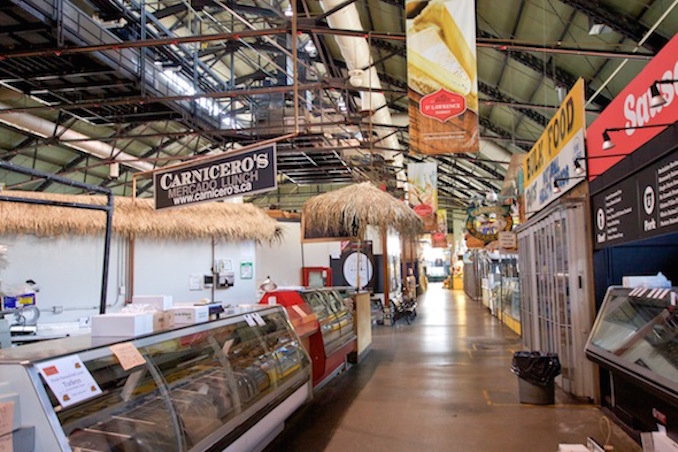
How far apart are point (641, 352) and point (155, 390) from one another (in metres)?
3.69

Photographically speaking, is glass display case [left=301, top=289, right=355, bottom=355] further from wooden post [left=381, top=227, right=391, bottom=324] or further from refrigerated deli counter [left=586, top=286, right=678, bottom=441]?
wooden post [left=381, top=227, right=391, bottom=324]

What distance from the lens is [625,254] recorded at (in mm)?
5953

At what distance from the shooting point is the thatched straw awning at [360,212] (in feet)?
34.9

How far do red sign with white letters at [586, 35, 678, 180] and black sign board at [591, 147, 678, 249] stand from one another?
29 cm

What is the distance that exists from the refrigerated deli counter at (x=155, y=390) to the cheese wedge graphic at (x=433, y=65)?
422cm

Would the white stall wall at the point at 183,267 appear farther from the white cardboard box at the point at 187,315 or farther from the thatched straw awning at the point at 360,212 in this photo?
the white cardboard box at the point at 187,315

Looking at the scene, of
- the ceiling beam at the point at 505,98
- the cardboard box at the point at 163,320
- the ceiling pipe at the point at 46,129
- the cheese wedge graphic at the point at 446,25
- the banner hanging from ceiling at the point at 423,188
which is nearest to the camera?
the cardboard box at the point at 163,320

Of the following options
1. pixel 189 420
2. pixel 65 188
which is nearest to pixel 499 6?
pixel 189 420

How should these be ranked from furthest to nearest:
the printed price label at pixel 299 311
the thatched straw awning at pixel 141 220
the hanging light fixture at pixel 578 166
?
the thatched straw awning at pixel 141 220 → the printed price label at pixel 299 311 → the hanging light fixture at pixel 578 166

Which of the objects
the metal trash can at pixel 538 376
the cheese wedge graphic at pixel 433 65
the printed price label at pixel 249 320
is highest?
the cheese wedge graphic at pixel 433 65

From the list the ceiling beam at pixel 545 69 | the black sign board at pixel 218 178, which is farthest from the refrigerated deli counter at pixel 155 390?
the ceiling beam at pixel 545 69

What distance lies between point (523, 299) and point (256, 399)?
6.56m

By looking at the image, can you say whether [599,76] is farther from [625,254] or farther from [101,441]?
[101,441]

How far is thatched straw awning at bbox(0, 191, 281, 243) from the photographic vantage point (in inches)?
336
